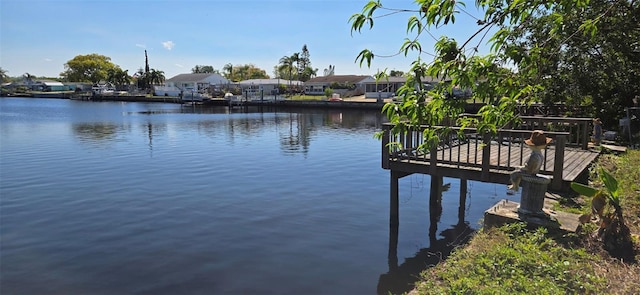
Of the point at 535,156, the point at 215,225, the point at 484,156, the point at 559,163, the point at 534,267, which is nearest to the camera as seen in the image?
the point at 534,267

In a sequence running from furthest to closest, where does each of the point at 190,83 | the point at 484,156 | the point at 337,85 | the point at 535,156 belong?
the point at 190,83 → the point at 337,85 → the point at 484,156 → the point at 535,156

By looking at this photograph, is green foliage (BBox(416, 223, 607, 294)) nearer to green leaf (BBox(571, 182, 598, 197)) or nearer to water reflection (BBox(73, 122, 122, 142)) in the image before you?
green leaf (BBox(571, 182, 598, 197))

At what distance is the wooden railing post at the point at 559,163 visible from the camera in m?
7.33

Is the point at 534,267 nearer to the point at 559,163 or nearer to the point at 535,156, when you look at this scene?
the point at 535,156

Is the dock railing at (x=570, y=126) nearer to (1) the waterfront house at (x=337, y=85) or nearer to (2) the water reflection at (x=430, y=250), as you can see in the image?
(2) the water reflection at (x=430, y=250)

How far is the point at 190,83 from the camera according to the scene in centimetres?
10944

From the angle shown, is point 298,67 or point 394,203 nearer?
point 394,203

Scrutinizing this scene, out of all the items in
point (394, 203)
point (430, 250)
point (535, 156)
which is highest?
point (535, 156)

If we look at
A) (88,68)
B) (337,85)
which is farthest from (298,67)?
(88,68)

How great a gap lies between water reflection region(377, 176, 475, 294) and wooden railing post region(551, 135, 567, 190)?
1.88 meters

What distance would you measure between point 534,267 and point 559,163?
3296 millimetres

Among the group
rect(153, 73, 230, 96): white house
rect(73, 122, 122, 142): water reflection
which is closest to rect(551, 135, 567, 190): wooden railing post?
rect(73, 122, 122, 142): water reflection

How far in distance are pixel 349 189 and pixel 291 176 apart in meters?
2.83

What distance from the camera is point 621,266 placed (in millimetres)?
4918
